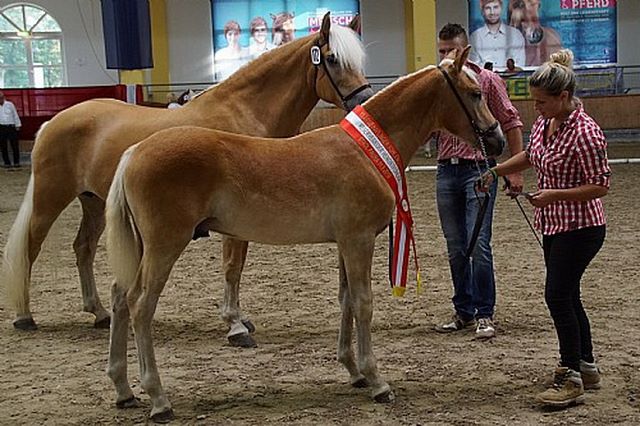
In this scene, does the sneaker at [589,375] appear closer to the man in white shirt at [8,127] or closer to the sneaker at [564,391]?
the sneaker at [564,391]

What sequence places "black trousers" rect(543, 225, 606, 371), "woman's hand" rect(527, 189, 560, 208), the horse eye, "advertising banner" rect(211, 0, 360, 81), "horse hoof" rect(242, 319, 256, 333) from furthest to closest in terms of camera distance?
"advertising banner" rect(211, 0, 360, 81), "horse hoof" rect(242, 319, 256, 333), the horse eye, "black trousers" rect(543, 225, 606, 371), "woman's hand" rect(527, 189, 560, 208)

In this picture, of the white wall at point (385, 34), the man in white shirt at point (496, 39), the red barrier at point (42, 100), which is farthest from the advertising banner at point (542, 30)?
the red barrier at point (42, 100)

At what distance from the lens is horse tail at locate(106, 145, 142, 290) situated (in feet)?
13.0

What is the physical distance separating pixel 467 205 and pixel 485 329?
81cm

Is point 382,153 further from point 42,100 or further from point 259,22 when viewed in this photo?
point 259,22

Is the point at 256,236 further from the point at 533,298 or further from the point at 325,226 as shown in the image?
the point at 533,298

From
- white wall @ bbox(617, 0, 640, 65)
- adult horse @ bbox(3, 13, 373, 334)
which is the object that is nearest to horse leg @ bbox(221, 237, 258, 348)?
adult horse @ bbox(3, 13, 373, 334)

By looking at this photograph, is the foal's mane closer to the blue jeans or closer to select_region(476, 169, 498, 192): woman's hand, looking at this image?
the blue jeans

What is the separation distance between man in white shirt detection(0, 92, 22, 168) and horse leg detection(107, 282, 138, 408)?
16.4 meters

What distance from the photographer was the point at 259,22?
25.7 m

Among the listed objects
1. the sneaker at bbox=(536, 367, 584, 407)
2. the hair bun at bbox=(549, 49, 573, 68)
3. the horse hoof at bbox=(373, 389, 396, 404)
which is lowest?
the horse hoof at bbox=(373, 389, 396, 404)

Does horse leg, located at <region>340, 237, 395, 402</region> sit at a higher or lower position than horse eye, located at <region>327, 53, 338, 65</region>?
lower

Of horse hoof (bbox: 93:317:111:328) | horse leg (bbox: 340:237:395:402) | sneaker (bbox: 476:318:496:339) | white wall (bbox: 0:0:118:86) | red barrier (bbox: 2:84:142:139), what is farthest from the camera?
white wall (bbox: 0:0:118:86)

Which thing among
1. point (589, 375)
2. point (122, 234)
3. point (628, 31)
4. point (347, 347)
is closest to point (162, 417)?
point (122, 234)
